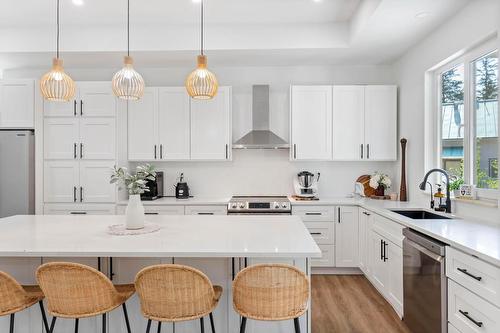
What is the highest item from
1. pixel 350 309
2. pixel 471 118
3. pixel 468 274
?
pixel 471 118

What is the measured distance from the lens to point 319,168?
14.7 feet

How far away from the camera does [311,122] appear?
410cm

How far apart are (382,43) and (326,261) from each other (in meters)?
2.56

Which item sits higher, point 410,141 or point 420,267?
point 410,141

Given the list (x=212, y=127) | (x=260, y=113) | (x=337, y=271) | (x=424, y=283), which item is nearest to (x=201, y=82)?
(x=212, y=127)

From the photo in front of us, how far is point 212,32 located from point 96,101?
5.41 ft

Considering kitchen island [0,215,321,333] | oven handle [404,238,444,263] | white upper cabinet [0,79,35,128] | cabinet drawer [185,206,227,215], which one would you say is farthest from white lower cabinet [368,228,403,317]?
white upper cabinet [0,79,35,128]

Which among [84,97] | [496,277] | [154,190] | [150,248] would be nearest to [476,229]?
[496,277]

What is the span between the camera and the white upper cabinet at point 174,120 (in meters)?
4.11

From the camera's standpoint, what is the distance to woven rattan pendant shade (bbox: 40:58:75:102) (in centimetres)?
245

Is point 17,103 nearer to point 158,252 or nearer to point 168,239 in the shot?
point 168,239

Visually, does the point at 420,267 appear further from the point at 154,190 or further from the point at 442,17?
the point at 154,190

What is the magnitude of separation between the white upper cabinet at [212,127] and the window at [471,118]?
7.79ft

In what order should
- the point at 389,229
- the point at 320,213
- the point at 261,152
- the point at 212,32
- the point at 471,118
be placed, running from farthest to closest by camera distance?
1. the point at 261,152
2. the point at 320,213
3. the point at 212,32
4. the point at 389,229
5. the point at 471,118
